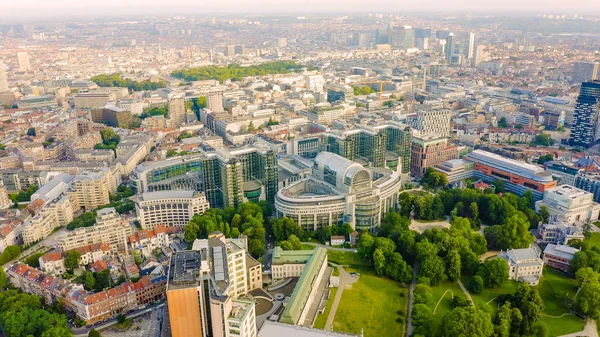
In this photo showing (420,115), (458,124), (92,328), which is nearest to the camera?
(92,328)

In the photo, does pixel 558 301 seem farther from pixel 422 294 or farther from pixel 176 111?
pixel 176 111

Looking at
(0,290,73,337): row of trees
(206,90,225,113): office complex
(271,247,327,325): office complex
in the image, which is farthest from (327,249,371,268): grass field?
(206,90,225,113): office complex

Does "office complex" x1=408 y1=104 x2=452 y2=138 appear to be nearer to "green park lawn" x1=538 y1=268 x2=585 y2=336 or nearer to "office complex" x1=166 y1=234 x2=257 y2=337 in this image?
"green park lawn" x1=538 y1=268 x2=585 y2=336

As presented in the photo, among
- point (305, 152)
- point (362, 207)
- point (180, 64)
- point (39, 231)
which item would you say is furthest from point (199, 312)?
point (180, 64)

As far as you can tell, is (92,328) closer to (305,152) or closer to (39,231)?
(39,231)

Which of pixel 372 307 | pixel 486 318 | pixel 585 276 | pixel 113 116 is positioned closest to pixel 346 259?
pixel 372 307

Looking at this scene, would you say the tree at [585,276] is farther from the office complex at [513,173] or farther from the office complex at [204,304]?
the office complex at [204,304]
